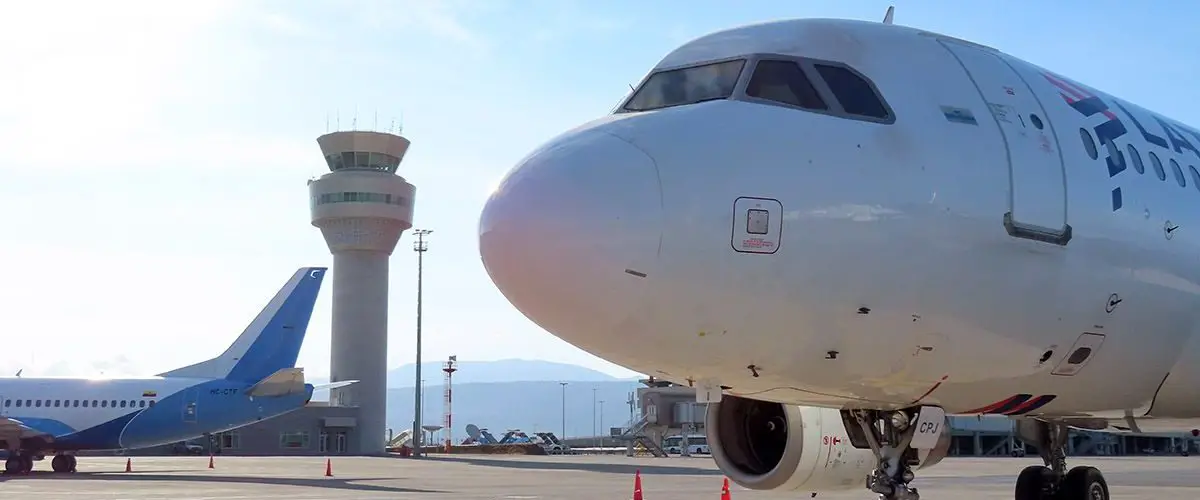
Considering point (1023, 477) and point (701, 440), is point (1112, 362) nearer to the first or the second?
point (1023, 477)

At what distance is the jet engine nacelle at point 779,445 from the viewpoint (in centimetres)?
952

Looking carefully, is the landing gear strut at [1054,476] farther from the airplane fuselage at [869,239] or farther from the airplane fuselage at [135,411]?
the airplane fuselage at [135,411]

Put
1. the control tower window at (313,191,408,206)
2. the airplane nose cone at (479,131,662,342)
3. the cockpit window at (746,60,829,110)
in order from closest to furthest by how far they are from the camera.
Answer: the airplane nose cone at (479,131,662,342) < the cockpit window at (746,60,829,110) < the control tower window at (313,191,408,206)

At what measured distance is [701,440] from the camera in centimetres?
8325

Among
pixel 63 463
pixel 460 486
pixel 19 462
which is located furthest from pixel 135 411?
pixel 460 486

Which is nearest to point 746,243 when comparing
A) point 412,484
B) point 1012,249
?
point 1012,249

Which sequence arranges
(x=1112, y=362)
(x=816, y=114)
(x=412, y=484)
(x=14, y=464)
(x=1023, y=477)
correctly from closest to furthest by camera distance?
1. (x=816, y=114)
2. (x=1112, y=362)
3. (x=1023, y=477)
4. (x=412, y=484)
5. (x=14, y=464)

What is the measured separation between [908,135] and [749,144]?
3.93 feet

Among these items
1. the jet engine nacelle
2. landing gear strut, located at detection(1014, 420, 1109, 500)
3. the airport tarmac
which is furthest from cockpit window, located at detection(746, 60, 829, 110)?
the airport tarmac

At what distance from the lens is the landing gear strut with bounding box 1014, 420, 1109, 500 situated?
11.7 m

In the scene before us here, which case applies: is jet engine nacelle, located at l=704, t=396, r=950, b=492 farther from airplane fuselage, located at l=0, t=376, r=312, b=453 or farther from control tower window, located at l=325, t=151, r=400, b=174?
control tower window, located at l=325, t=151, r=400, b=174

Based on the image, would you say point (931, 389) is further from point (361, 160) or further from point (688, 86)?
point (361, 160)

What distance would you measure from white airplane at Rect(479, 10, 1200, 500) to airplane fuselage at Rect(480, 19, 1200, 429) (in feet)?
0.05

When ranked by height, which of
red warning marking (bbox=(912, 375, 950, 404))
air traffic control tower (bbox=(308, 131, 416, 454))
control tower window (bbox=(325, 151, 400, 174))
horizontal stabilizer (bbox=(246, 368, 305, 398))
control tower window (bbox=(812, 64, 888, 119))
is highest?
control tower window (bbox=(325, 151, 400, 174))
